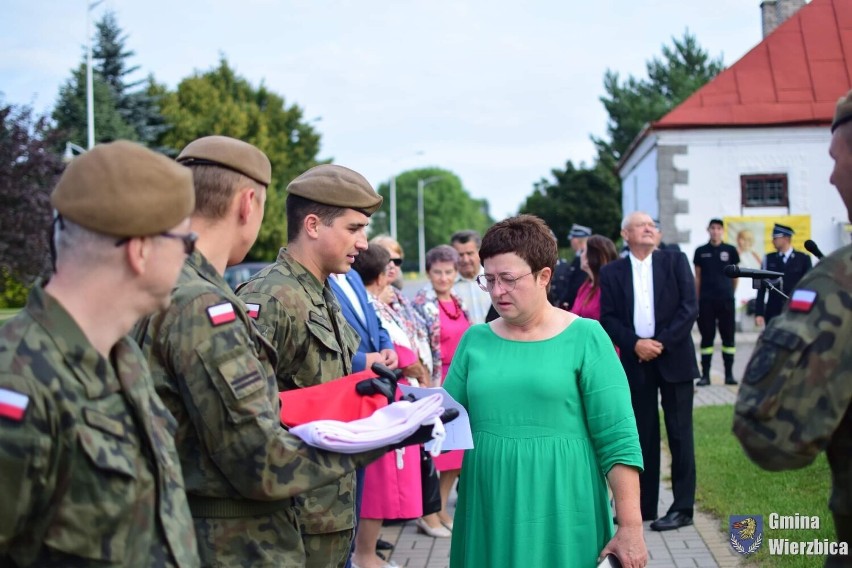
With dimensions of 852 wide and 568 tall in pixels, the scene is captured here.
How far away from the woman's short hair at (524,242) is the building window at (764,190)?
2083 cm

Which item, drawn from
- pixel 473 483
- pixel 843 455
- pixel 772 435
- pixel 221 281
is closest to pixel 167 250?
pixel 221 281

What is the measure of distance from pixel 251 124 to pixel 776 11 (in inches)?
1294


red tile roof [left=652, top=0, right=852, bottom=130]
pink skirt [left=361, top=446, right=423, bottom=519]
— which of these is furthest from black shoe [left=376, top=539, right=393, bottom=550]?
red tile roof [left=652, top=0, right=852, bottom=130]

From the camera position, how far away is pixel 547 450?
3480 millimetres

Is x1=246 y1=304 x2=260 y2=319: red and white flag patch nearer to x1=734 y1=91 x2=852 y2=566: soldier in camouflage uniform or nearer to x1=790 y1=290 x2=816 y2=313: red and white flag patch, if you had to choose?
x1=734 y1=91 x2=852 y2=566: soldier in camouflage uniform

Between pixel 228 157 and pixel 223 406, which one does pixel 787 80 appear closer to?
pixel 228 157

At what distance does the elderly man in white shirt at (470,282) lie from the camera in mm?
8656

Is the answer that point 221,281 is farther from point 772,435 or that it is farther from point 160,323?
point 772,435

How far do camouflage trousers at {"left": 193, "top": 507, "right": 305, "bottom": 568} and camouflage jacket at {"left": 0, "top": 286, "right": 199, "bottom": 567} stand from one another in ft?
1.96

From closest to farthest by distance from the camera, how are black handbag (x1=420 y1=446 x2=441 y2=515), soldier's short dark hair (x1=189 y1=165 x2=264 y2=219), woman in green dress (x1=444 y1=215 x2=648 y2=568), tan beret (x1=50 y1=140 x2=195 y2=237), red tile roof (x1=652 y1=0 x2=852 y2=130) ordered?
1. tan beret (x1=50 y1=140 x2=195 y2=237)
2. soldier's short dark hair (x1=189 y1=165 x2=264 y2=219)
3. woman in green dress (x1=444 y1=215 x2=648 y2=568)
4. black handbag (x1=420 y1=446 x2=441 y2=515)
5. red tile roof (x1=652 y1=0 x2=852 y2=130)

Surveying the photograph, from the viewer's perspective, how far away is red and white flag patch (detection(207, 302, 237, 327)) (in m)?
2.54

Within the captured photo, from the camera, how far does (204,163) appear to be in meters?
2.88

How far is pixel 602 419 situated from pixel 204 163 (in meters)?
1.67

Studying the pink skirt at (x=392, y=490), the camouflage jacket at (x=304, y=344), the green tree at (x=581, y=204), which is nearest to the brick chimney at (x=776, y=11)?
the green tree at (x=581, y=204)
